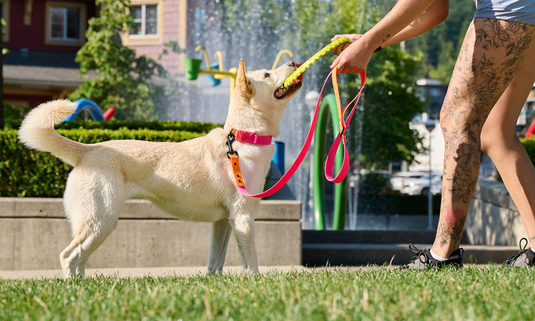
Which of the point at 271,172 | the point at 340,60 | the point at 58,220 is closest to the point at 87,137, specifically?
the point at 58,220

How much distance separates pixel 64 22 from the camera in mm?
22016

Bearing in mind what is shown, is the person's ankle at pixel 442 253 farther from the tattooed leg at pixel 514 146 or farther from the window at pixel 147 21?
the window at pixel 147 21

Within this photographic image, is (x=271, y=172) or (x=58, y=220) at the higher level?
(x=271, y=172)

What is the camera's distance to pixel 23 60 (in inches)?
814

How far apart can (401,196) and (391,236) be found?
33.2 ft

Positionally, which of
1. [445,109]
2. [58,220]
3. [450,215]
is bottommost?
[58,220]

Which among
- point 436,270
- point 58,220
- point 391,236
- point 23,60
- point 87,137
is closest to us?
point 436,270

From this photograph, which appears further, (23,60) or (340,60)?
(23,60)

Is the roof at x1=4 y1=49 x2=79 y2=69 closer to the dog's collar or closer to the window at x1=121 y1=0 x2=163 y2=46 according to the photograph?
the window at x1=121 y1=0 x2=163 y2=46

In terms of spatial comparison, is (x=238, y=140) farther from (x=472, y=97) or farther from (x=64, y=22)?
(x=64, y=22)

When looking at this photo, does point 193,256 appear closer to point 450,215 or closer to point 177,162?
point 177,162

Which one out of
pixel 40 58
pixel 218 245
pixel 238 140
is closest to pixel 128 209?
pixel 218 245

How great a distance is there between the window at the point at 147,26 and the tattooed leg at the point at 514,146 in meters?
20.1

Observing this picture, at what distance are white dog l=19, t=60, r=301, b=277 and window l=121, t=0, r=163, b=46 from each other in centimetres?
1938
